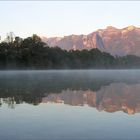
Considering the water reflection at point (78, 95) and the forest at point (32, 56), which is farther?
the forest at point (32, 56)

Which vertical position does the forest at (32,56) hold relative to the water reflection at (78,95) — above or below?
above

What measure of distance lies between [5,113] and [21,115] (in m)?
1.43

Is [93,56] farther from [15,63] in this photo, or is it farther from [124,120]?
[124,120]

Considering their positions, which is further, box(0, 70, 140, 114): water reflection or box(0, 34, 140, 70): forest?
box(0, 34, 140, 70): forest

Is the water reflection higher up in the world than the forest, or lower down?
lower down

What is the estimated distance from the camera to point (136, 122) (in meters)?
16.0

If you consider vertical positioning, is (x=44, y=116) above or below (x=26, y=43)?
below

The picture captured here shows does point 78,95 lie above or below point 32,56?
below

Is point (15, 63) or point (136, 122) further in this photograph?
point (15, 63)

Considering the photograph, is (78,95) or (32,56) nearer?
(78,95)

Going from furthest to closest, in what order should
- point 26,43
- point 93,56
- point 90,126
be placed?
point 93,56, point 26,43, point 90,126

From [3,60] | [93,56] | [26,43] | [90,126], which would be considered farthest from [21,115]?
[93,56]

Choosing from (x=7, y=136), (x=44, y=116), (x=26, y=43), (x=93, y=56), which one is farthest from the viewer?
(x=93, y=56)

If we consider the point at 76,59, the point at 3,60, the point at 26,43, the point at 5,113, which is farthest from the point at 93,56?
the point at 5,113
